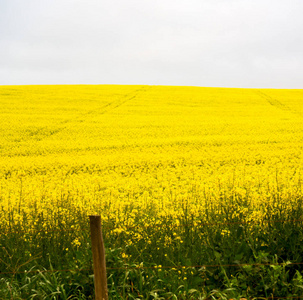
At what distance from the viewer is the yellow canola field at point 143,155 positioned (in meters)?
6.77

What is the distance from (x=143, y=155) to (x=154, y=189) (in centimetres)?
562

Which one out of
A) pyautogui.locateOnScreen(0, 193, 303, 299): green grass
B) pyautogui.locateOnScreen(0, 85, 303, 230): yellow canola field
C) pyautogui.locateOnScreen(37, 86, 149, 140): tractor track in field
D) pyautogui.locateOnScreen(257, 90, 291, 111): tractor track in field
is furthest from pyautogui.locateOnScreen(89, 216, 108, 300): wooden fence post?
pyautogui.locateOnScreen(257, 90, 291, 111): tractor track in field

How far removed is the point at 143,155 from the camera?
15.7 meters

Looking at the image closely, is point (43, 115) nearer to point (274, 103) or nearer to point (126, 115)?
point (126, 115)

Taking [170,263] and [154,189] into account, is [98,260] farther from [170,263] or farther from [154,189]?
[154,189]

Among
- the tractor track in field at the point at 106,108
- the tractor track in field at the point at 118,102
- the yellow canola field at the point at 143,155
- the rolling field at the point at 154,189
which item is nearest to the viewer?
the rolling field at the point at 154,189

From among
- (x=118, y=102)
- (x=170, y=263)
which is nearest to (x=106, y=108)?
(x=118, y=102)

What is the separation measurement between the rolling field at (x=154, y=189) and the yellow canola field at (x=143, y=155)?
0.07m

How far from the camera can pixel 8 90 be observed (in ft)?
120

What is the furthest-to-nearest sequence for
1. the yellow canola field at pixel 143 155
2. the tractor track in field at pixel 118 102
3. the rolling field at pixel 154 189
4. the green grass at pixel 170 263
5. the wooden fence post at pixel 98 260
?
1. the tractor track in field at pixel 118 102
2. the yellow canola field at pixel 143 155
3. the rolling field at pixel 154 189
4. the green grass at pixel 170 263
5. the wooden fence post at pixel 98 260

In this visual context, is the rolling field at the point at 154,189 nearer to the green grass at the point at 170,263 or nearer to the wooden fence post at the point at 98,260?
the green grass at the point at 170,263

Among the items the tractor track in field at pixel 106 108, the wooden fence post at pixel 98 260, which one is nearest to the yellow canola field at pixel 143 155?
the tractor track in field at pixel 106 108

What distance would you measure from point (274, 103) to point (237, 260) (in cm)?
3049

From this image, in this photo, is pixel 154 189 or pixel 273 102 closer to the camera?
pixel 154 189
